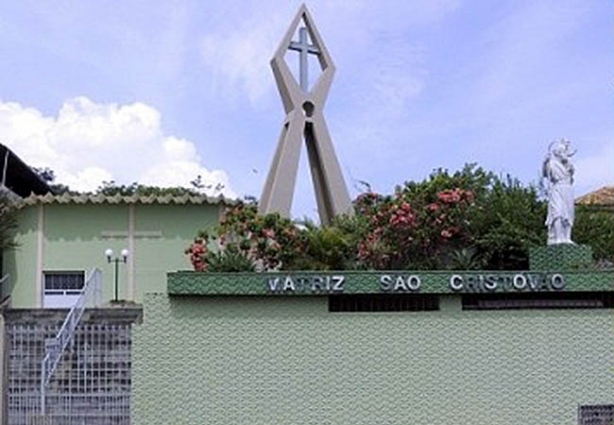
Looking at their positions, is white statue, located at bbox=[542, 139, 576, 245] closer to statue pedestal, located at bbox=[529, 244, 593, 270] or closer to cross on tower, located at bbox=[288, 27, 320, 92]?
statue pedestal, located at bbox=[529, 244, 593, 270]

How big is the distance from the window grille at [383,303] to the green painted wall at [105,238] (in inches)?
340

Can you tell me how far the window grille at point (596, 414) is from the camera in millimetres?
12305

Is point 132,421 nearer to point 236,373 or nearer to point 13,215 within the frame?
point 236,373

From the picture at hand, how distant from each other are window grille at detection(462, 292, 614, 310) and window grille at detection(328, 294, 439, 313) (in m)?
0.52

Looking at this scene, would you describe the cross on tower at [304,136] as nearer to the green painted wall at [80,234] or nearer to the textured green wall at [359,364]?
the green painted wall at [80,234]

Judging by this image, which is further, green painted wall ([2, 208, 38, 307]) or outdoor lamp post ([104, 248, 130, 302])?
green painted wall ([2, 208, 38, 307])

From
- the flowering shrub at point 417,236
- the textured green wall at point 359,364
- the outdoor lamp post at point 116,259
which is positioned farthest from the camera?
the outdoor lamp post at point 116,259

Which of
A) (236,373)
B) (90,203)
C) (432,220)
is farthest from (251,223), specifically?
(90,203)

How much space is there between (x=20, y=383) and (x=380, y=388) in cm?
479

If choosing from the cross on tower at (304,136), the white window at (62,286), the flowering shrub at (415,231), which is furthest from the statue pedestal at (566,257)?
the white window at (62,286)

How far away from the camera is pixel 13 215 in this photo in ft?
63.3

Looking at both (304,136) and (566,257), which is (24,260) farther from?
(566,257)

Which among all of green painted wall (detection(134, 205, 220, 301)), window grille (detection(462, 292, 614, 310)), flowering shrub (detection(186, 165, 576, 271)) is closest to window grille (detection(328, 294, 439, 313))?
window grille (detection(462, 292, 614, 310))

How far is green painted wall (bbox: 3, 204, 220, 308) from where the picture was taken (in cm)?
2038
